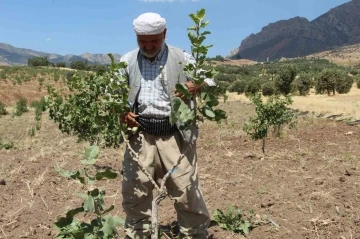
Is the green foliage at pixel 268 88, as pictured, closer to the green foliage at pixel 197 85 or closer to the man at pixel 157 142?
the man at pixel 157 142

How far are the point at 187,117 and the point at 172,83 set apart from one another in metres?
0.63

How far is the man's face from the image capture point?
8.74ft

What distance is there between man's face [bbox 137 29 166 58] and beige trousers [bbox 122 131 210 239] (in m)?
0.57

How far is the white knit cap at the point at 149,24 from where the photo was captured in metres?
2.56

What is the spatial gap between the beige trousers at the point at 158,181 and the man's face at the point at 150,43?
1.87ft

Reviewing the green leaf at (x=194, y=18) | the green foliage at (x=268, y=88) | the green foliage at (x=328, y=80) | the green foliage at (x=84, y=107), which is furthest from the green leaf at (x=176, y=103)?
the green foliage at (x=268, y=88)

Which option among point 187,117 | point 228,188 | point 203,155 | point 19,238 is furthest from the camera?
point 203,155

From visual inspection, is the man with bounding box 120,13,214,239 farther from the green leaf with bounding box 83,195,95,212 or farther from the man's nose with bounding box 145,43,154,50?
the green leaf with bounding box 83,195,95,212

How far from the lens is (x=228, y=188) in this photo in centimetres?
536

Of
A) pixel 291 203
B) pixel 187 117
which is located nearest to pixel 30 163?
pixel 291 203

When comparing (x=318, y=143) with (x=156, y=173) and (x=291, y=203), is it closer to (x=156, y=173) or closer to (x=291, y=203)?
→ (x=291, y=203)

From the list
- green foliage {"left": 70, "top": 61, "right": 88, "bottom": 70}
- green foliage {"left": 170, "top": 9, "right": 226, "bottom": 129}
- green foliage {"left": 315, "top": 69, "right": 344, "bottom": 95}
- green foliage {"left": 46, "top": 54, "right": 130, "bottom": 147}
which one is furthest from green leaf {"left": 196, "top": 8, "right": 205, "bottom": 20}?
green foliage {"left": 70, "top": 61, "right": 88, "bottom": 70}

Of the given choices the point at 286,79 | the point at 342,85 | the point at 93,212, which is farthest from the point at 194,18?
the point at 286,79

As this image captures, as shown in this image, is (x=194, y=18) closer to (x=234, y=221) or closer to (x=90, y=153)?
(x=90, y=153)
